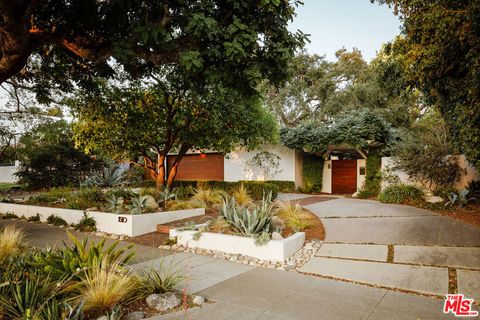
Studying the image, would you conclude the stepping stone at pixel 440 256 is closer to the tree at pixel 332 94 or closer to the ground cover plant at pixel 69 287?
the ground cover plant at pixel 69 287

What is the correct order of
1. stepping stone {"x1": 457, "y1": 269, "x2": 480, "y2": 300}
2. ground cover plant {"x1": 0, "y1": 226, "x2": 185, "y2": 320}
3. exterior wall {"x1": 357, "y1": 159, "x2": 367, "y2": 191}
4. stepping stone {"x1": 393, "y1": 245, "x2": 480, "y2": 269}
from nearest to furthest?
ground cover plant {"x1": 0, "y1": 226, "x2": 185, "y2": 320}, stepping stone {"x1": 457, "y1": 269, "x2": 480, "y2": 300}, stepping stone {"x1": 393, "y1": 245, "x2": 480, "y2": 269}, exterior wall {"x1": 357, "y1": 159, "x2": 367, "y2": 191}

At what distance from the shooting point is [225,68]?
459cm

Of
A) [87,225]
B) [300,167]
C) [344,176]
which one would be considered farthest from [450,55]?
[300,167]

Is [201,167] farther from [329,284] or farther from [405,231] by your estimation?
[329,284]

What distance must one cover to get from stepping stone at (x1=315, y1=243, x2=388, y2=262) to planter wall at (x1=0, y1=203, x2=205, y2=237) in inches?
168

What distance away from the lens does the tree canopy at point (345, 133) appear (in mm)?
12602

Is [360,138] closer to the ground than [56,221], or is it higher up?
higher up

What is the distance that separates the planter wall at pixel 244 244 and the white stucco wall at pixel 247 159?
9676 mm

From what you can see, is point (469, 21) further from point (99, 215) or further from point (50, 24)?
point (99, 215)

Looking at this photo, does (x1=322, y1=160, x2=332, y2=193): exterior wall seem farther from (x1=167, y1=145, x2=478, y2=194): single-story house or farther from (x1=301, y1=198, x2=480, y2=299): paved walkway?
(x1=301, y1=198, x2=480, y2=299): paved walkway

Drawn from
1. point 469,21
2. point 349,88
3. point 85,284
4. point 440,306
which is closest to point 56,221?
point 85,284

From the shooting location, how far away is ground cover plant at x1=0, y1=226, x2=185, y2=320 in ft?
9.60

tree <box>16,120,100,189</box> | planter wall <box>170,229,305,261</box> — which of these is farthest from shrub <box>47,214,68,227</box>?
tree <box>16,120,100,189</box>

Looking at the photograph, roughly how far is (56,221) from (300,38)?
8381 millimetres
